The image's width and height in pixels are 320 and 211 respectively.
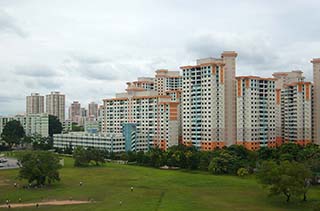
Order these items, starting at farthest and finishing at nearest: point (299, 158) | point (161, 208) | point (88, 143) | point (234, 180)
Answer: point (88, 143) → point (299, 158) → point (234, 180) → point (161, 208)

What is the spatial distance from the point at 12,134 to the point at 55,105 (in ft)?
192

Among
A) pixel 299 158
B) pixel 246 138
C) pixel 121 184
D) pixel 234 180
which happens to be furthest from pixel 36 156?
pixel 246 138

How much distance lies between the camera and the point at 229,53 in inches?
3295

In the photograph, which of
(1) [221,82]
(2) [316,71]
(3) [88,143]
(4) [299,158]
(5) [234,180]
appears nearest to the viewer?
(5) [234,180]

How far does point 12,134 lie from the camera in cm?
11412

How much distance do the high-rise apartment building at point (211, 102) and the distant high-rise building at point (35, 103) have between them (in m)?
104

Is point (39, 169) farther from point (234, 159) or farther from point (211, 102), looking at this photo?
point (211, 102)

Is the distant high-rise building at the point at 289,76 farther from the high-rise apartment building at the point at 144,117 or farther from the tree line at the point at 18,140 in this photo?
the tree line at the point at 18,140

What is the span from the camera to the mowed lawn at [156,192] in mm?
39875

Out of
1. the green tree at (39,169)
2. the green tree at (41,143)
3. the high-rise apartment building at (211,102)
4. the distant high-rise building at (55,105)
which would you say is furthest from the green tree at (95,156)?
the distant high-rise building at (55,105)

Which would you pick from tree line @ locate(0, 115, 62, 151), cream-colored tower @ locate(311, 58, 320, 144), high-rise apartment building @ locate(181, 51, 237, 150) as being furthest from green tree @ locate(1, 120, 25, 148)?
cream-colored tower @ locate(311, 58, 320, 144)

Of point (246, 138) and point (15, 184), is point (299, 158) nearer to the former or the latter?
point (246, 138)

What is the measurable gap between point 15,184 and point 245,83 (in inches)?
1989

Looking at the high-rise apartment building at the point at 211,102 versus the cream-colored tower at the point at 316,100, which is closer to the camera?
the high-rise apartment building at the point at 211,102
